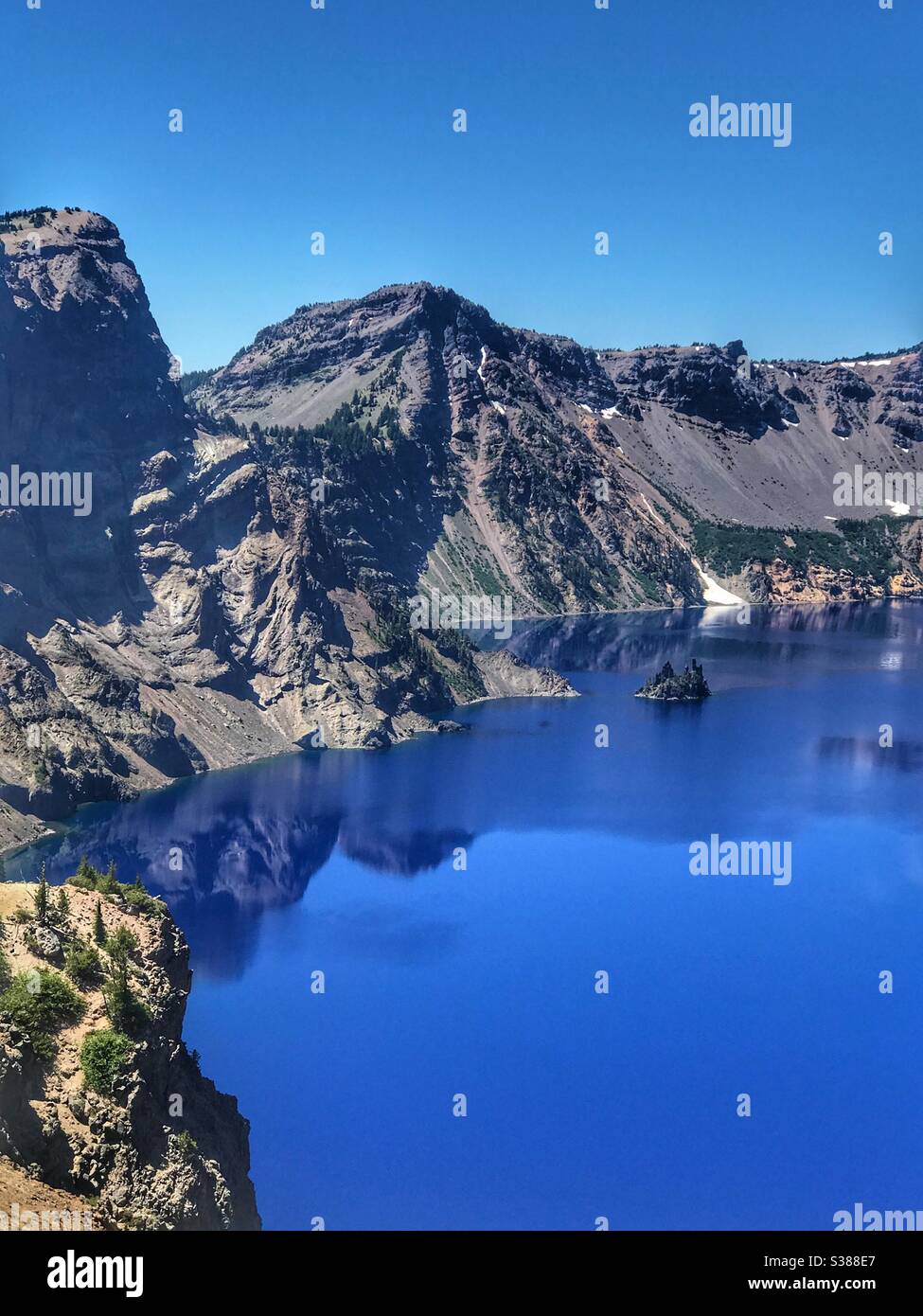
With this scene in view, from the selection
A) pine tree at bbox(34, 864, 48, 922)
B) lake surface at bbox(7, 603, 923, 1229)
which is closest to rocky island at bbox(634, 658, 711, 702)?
lake surface at bbox(7, 603, 923, 1229)

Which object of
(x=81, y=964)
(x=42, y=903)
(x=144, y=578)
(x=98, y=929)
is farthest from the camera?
(x=144, y=578)

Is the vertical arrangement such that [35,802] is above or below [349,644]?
below

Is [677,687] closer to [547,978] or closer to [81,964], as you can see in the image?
[547,978]

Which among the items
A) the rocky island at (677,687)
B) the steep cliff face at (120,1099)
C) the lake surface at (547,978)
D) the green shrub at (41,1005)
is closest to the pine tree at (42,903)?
the steep cliff face at (120,1099)

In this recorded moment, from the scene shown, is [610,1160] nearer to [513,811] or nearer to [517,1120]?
[517,1120]

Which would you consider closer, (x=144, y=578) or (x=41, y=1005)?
(x=41, y=1005)

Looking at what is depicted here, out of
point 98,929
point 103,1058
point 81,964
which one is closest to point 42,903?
point 98,929
